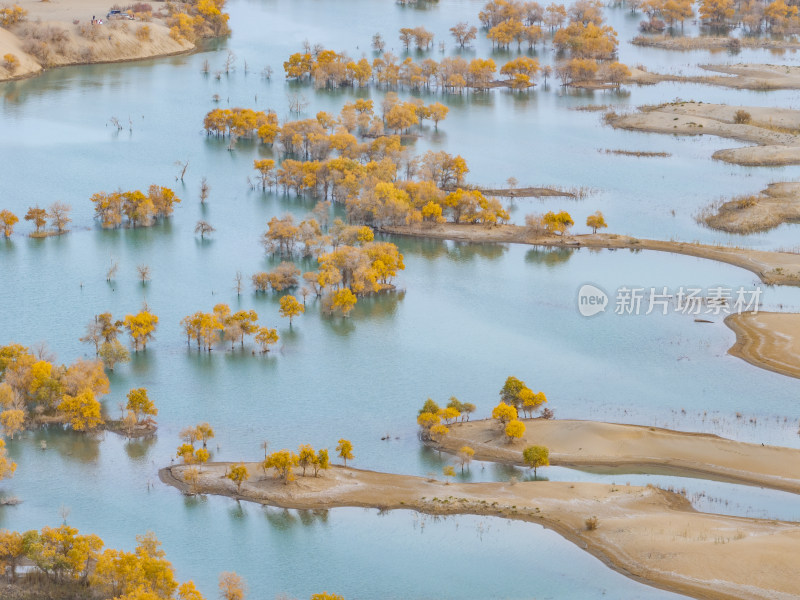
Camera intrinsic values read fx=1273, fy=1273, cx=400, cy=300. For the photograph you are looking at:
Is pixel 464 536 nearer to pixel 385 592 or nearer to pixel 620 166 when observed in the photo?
pixel 385 592

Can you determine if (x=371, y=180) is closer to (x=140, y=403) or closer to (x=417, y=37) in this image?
(x=140, y=403)

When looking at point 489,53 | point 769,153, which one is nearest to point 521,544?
point 769,153

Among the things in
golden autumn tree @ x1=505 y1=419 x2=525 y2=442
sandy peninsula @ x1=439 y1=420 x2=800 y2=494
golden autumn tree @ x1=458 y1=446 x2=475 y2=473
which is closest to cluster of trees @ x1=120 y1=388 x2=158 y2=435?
sandy peninsula @ x1=439 y1=420 x2=800 y2=494

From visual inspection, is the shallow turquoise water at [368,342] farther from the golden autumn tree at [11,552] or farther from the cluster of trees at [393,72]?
the cluster of trees at [393,72]

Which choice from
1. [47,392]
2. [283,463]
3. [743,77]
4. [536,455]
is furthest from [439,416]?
[743,77]

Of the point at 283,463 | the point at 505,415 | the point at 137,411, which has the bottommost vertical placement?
the point at 283,463

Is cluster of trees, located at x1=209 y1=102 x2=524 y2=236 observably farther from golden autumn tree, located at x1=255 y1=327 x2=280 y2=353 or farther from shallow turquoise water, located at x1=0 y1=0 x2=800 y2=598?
golden autumn tree, located at x1=255 y1=327 x2=280 y2=353
